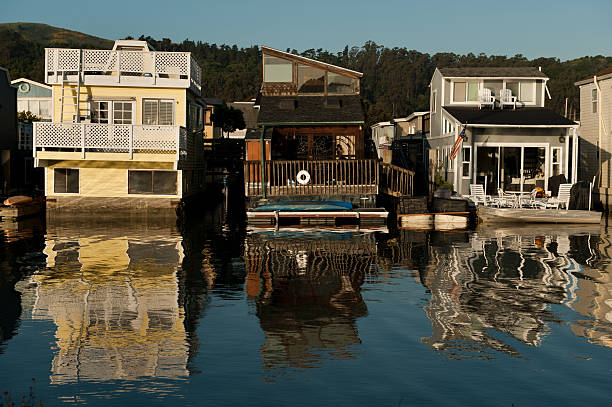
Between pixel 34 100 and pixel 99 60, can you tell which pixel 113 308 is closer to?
pixel 99 60

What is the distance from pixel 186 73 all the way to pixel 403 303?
22706mm

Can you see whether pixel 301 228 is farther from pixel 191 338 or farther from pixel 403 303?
pixel 191 338

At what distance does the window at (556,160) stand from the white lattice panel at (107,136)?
22.3m

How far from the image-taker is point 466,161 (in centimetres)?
3641

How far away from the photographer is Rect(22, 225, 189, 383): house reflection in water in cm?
1012

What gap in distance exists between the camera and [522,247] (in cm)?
2338

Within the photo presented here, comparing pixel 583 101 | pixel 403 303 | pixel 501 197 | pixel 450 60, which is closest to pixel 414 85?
pixel 450 60

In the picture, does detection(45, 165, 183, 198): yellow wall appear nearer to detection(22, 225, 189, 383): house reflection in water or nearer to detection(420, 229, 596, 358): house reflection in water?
detection(22, 225, 189, 383): house reflection in water

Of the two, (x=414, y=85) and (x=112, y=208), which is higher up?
(x=414, y=85)

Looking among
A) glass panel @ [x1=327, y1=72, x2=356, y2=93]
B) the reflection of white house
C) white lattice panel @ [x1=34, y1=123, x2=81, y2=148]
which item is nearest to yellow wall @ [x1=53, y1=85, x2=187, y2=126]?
white lattice panel @ [x1=34, y1=123, x2=81, y2=148]

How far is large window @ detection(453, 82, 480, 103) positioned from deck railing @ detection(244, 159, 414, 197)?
1210 cm

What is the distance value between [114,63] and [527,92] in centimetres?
2425

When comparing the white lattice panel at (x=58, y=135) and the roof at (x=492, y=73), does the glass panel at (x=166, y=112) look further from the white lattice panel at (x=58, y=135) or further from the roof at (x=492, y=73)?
the roof at (x=492, y=73)

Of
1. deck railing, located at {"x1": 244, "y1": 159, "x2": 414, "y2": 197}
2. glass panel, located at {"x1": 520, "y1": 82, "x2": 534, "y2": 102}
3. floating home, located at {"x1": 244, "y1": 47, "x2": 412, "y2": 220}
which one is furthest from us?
glass panel, located at {"x1": 520, "y1": 82, "x2": 534, "y2": 102}
